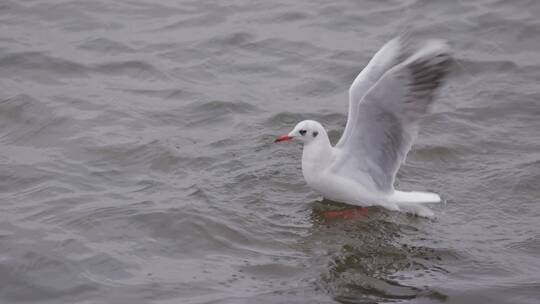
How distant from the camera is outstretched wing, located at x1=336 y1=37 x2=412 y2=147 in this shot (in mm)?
7316

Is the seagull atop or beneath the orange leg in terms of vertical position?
atop

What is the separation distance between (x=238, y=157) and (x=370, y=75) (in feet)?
5.17

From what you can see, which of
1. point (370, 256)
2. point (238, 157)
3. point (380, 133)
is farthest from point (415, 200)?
point (238, 157)

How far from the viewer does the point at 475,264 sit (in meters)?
6.48

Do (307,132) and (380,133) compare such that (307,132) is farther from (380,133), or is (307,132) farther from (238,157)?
(238,157)

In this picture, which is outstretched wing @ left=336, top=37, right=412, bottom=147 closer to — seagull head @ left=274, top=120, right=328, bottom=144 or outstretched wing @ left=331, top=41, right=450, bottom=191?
outstretched wing @ left=331, top=41, right=450, bottom=191

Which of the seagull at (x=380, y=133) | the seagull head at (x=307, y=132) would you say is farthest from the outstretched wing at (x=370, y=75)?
the seagull head at (x=307, y=132)

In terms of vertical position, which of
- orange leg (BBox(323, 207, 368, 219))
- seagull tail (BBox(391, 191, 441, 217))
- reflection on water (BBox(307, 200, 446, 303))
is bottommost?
reflection on water (BBox(307, 200, 446, 303))

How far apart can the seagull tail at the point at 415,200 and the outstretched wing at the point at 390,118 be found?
0.18 metres

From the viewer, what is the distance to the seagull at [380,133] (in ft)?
22.4

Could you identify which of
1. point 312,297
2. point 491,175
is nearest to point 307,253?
point 312,297

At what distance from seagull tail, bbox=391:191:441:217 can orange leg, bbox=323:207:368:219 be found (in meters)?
0.32

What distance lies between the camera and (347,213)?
25.2 feet

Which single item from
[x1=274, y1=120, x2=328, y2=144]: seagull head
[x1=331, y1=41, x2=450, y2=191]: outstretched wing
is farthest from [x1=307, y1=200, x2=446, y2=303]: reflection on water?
[x1=274, y1=120, x2=328, y2=144]: seagull head
